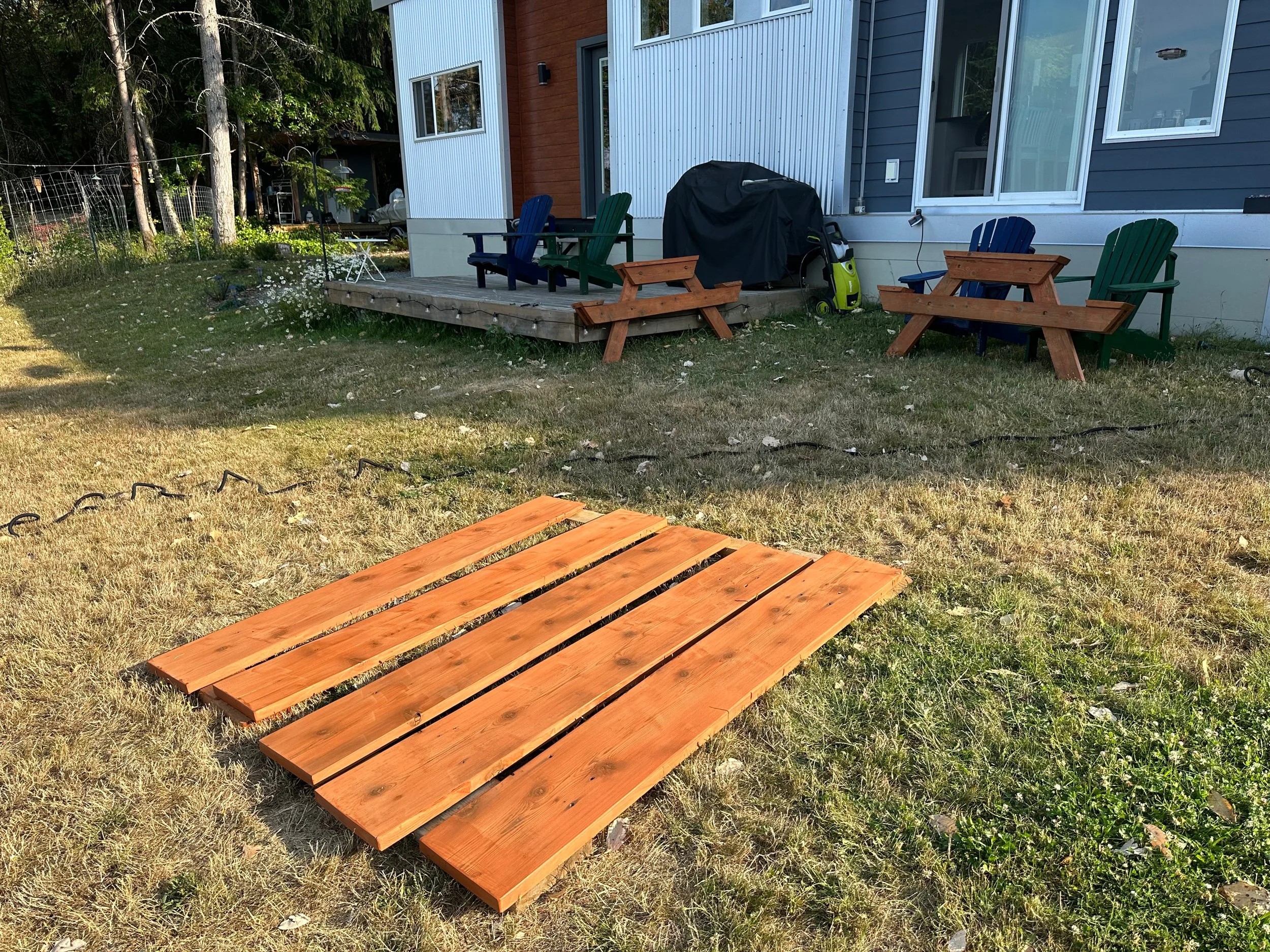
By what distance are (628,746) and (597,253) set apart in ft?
21.6

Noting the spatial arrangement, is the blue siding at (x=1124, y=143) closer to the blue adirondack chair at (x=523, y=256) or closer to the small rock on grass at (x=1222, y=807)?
the blue adirondack chair at (x=523, y=256)

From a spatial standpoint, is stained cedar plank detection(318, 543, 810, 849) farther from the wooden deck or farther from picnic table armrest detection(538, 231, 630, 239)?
picnic table armrest detection(538, 231, 630, 239)

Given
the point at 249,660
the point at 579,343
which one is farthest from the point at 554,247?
the point at 249,660

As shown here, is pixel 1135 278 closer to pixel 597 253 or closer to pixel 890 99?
pixel 890 99

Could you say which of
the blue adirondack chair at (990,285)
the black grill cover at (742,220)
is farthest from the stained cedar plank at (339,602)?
the black grill cover at (742,220)

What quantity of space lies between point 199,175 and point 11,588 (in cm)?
2274

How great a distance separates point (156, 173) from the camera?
59.3 ft

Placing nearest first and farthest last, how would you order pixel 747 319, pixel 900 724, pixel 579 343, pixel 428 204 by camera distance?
pixel 900 724 → pixel 579 343 → pixel 747 319 → pixel 428 204

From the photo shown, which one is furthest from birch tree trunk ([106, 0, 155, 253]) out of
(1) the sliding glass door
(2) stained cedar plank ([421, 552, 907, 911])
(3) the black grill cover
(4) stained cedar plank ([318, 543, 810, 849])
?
(2) stained cedar plank ([421, 552, 907, 911])

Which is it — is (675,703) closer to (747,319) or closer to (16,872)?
(16,872)

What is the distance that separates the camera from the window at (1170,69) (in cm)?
568

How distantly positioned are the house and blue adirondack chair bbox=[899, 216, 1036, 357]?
714 millimetres

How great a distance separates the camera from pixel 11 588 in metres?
2.94

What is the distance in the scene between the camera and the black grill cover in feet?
24.3
